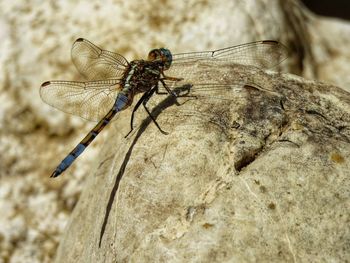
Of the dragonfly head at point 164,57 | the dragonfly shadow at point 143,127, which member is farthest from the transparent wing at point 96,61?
the dragonfly shadow at point 143,127

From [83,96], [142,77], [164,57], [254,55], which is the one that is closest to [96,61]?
[83,96]

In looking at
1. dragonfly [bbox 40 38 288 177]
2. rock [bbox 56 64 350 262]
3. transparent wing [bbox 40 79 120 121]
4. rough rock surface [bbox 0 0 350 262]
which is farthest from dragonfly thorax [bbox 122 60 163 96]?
rock [bbox 56 64 350 262]

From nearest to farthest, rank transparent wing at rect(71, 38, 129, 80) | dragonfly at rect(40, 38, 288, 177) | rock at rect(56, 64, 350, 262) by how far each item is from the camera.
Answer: rock at rect(56, 64, 350, 262)
dragonfly at rect(40, 38, 288, 177)
transparent wing at rect(71, 38, 129, 80)

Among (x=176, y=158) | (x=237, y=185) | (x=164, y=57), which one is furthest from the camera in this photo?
(x=164, y=57)

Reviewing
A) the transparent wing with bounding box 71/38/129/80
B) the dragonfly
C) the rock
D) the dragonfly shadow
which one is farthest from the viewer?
the transparent wing with bounding box 71/38/129/80

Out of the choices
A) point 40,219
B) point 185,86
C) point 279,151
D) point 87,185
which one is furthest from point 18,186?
point 279,151

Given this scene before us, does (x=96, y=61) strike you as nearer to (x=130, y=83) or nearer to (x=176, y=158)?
(x=130, y=83)

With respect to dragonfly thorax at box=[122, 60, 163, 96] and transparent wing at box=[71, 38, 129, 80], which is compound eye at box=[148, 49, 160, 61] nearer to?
dragonfly thorax at box=[122, 60, 163, 96]
